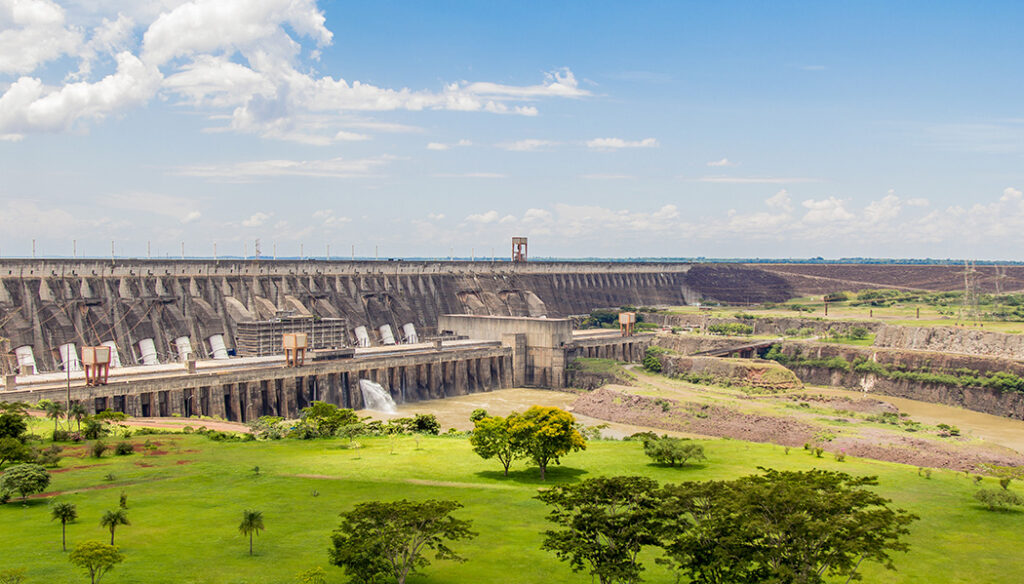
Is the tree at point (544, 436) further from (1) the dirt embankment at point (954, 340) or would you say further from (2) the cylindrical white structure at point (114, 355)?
(1) the dirt embankment at point (954, 340)

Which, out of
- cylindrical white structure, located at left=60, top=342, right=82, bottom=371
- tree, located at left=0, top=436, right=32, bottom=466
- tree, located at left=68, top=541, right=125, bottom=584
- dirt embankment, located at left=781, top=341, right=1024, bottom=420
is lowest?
dirt embankment, located at left=781, top=341, right=1024, bottom=420

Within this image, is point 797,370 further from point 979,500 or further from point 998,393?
point 979,500

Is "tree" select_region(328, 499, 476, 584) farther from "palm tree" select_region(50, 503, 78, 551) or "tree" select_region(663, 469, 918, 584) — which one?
"palm tree" select_region(50, 503, 78, 551)

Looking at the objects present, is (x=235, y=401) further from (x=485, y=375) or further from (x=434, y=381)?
(x=485, y=375)

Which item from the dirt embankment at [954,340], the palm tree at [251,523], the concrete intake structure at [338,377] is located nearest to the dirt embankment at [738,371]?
the concrete intake structure at [338,377]

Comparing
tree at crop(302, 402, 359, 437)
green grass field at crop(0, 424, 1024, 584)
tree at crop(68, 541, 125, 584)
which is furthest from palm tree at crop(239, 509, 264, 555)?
tree at crop(302, 402, 359, 437)

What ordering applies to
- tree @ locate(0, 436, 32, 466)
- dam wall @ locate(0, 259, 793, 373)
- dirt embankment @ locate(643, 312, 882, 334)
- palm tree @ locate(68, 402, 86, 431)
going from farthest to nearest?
dirt embankment @ locate(643, 312, 882, 334), dam wall @ locate(0, 259, 793, 373), palm tree @ locate(68, 402, 86, 431), tree @ locate(0, 436, 32, 466)
